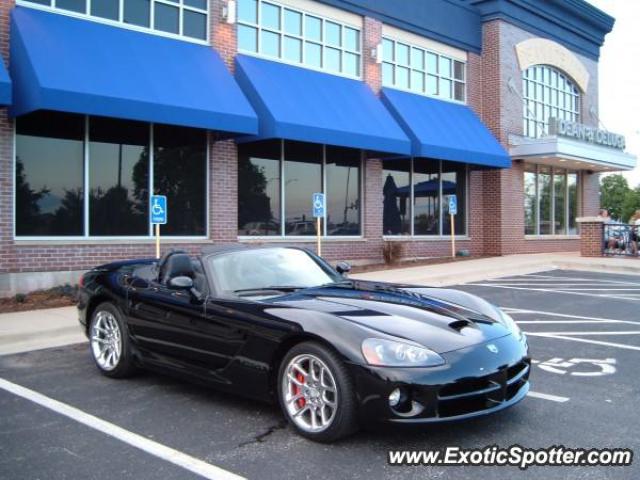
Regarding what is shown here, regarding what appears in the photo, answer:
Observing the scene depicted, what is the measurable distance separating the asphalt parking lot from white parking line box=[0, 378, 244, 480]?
0.04ft

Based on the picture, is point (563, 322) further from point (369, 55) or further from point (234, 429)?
point (369, 55)

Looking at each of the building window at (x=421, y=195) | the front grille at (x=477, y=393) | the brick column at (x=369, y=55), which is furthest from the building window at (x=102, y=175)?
the front grille at (x=477, y=393)

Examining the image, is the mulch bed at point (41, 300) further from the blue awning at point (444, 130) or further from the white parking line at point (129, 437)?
the blue awning at point (444, 130)

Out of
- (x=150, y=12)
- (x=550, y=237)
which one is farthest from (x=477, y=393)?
(x=550, y=237)

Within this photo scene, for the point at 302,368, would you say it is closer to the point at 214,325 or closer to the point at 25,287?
the point at 214,325

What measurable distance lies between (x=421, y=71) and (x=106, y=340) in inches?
619

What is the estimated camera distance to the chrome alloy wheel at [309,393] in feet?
13.6

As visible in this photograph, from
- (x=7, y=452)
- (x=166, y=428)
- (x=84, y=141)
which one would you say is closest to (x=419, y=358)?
(x=166, y=428)

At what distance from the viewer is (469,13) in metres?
21.3

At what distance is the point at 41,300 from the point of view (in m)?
10.6

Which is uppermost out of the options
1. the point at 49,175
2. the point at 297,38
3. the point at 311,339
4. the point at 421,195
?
the point at 297,38

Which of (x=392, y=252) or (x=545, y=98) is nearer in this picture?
(x=392, y=252)

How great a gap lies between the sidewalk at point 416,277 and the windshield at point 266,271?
358 cm

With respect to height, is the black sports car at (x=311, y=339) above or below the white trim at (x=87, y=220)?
below
